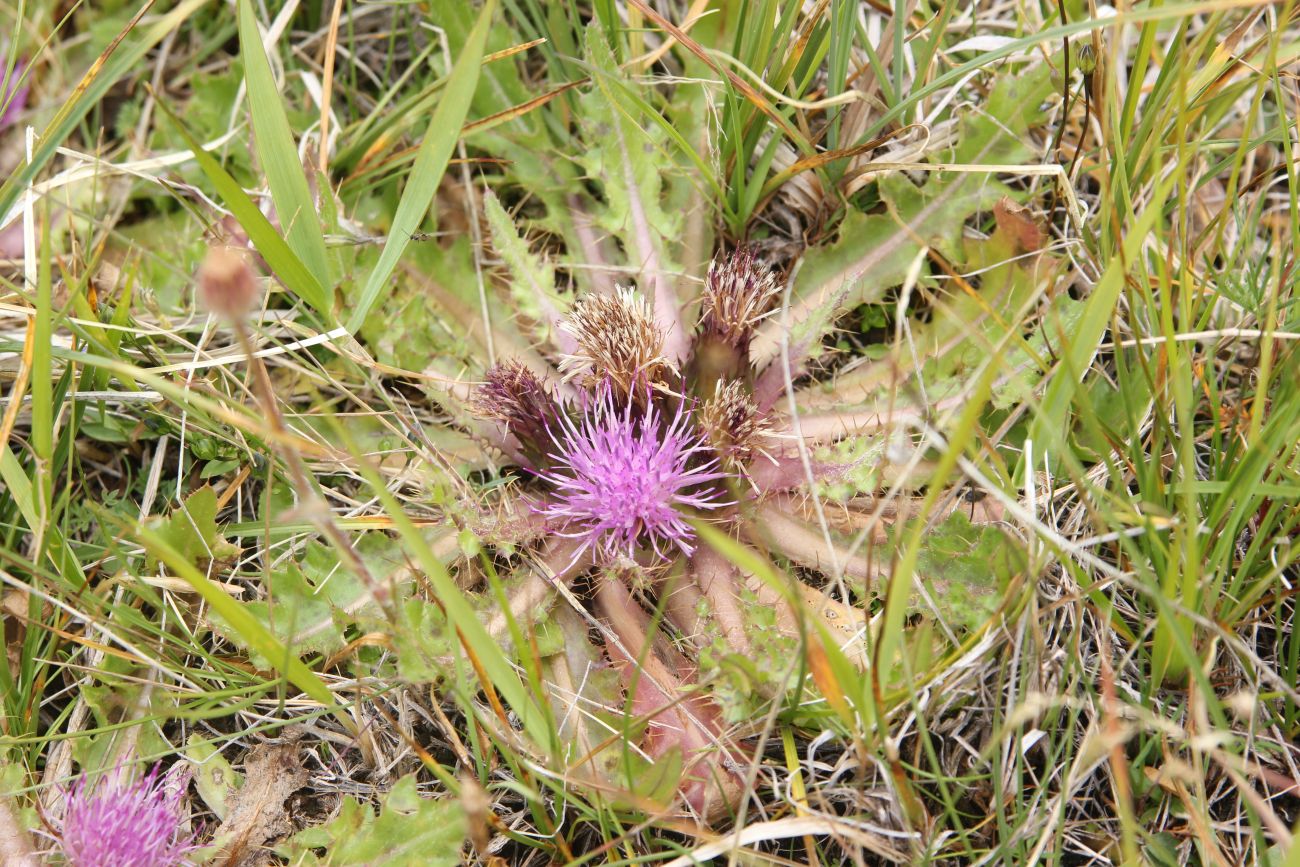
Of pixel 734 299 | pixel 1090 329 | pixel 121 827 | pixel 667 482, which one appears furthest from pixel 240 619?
pixel 1090 329

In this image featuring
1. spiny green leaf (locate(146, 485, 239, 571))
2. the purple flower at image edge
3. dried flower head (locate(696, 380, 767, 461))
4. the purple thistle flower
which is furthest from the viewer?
the purple flower at image edge

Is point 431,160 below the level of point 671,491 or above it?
above

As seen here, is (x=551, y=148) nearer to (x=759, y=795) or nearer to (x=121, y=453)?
(x=121, y=453)

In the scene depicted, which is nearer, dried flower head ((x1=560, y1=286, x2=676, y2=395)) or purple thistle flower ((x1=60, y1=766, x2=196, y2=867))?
purple thistle flower ((x1=60, y1=766, x2=196, y2=867))

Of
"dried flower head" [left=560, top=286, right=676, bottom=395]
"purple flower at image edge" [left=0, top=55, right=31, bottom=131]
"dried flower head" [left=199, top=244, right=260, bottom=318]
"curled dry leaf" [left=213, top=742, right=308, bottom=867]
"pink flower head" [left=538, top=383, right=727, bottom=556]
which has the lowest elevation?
"curled dry leaf" [left=213, top=742, right=308, bottom=867]

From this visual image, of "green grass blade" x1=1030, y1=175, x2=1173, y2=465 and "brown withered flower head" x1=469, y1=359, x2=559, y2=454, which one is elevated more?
"green grass blade" x1=1030, y1=175, x2=1173, y2=465

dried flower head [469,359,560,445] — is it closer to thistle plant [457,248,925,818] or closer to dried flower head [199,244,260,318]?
thistle plant [457,248,925,818]

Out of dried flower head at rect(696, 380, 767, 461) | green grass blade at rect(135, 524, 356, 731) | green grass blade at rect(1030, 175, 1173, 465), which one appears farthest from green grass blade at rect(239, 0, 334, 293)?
green grass blade at rect(1030, 175, 1173, 465)

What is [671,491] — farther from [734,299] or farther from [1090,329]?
[1090,329]
